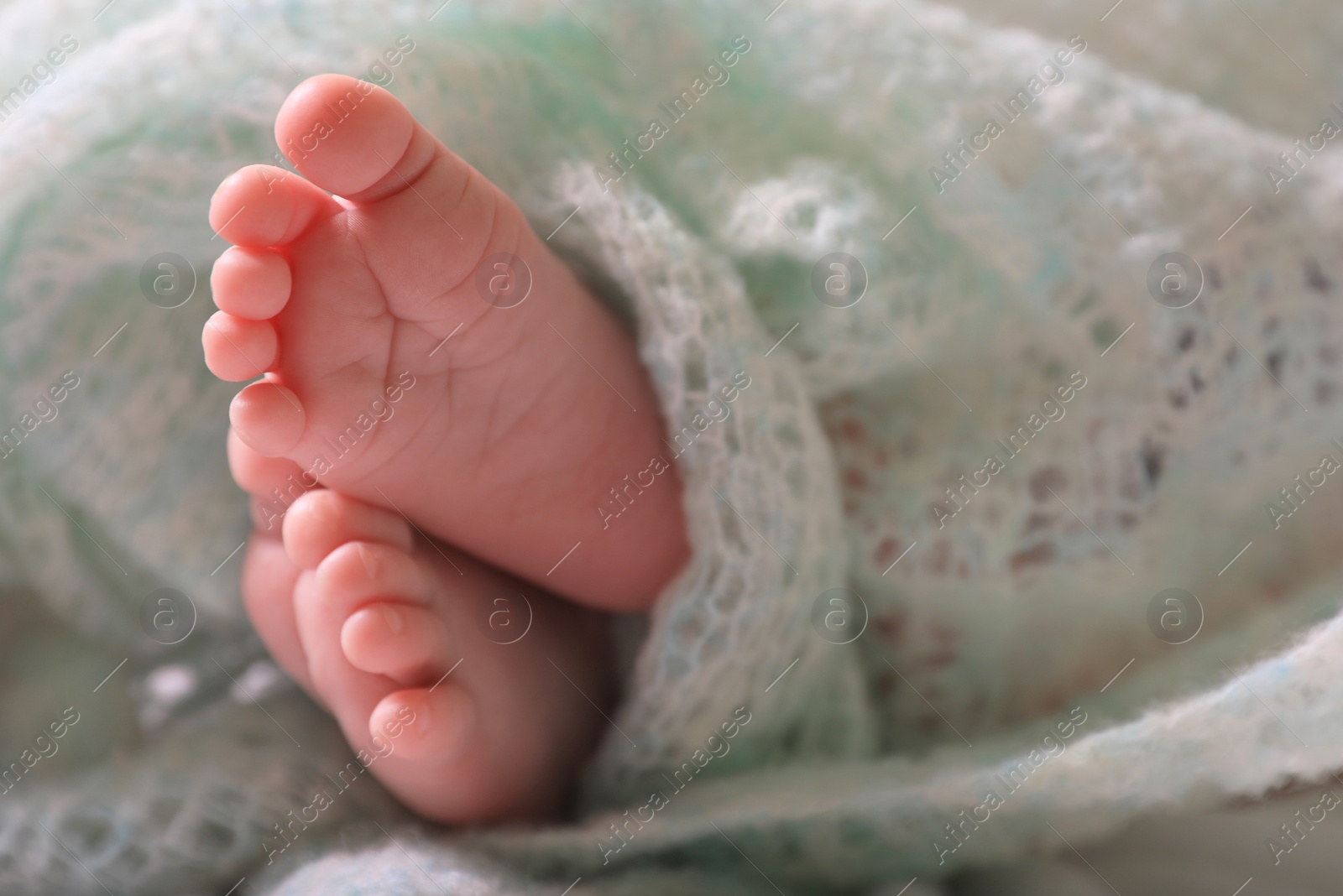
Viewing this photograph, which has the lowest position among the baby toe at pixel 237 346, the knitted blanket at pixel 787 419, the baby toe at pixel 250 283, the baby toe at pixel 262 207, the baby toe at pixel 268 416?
the knitted blanket at pixel 787 419

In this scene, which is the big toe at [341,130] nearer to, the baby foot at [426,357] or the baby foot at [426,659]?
the baby foot at [426,357]

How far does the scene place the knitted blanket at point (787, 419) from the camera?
0.57 metres

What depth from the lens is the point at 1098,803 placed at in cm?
56

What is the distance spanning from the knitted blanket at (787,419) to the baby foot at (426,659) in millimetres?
40

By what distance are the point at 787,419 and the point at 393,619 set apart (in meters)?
Answer: 0.26

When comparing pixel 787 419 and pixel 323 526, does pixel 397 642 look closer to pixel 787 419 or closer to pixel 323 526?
pixel 323 526

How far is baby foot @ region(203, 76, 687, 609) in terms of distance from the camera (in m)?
0.46

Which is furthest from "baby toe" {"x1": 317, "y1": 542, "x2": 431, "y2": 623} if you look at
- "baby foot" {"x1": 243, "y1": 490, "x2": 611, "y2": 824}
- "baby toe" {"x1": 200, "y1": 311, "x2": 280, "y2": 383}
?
"baby toe" {"x1": 200, "y1": 311, "x2": 280, "y2": 383}

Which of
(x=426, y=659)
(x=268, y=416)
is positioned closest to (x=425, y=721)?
(x=426, y=659)

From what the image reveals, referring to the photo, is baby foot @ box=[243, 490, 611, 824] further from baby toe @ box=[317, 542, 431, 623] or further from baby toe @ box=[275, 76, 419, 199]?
baby toe @ box=[275, 76, 419, 199]

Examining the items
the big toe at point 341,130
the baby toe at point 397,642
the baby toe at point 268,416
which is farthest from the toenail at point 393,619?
the big toe at point 341,130

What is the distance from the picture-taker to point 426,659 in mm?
541

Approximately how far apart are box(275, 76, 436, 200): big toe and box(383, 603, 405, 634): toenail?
23cm

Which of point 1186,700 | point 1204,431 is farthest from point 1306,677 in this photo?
point 1204,431
